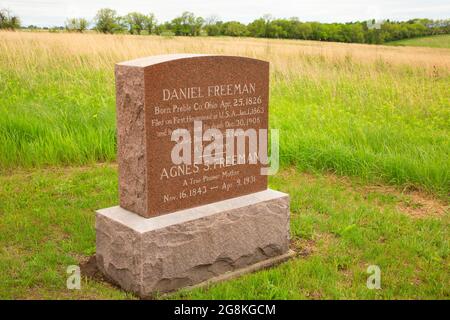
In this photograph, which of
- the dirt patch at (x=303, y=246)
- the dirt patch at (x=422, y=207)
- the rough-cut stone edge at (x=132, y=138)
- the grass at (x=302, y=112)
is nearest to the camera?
the rough-cut stone edge at (x=132, y=138)

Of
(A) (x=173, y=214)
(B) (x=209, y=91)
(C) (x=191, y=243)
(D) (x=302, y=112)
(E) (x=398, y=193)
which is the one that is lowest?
(E) (x=398, y=193)

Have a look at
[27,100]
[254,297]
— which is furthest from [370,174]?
[27,100]

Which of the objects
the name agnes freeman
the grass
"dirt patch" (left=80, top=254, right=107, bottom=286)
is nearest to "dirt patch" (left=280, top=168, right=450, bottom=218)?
the grass

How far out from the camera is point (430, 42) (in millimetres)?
18469

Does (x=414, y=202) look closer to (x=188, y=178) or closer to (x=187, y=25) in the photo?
(x=188, y=178)

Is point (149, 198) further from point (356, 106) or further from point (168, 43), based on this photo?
point (168, 43)

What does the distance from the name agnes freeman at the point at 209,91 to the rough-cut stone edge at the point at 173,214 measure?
0.87 m

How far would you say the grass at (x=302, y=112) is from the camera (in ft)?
22.5

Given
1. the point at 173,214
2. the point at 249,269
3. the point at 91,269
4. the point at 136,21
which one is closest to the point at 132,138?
the point at 173,214

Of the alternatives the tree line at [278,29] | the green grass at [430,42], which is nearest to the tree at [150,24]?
the tree line at [278,29]

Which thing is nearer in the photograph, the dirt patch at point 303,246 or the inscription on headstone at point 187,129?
the inscription on headstone at point 187,129

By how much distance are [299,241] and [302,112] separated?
4103mm

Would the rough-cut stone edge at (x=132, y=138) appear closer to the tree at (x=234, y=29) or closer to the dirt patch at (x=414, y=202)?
the dirt patch at (x=414, y=202)

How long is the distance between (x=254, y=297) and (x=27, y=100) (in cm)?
654
